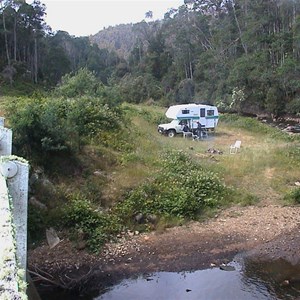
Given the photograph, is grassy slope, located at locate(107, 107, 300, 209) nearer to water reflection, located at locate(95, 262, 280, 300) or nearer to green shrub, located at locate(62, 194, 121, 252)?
green shrub, located at locate(62, 194, 121, 252)

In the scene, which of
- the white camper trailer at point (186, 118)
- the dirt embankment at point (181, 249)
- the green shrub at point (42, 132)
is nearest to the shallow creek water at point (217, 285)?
the dirt embankment at point (181, 249)

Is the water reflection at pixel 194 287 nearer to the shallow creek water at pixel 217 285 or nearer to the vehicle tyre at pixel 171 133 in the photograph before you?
the shallow creek water at pixel 217 285

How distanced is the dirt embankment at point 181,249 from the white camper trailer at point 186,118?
1191cm

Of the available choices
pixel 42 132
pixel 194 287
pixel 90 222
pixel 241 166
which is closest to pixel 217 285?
pixel 194 287

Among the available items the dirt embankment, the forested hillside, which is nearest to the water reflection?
the dirt embankment

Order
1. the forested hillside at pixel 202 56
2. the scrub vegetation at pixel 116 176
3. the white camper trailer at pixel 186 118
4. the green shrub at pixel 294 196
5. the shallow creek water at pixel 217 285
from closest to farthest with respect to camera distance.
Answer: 1. the shallow creek water at pixel 217 285
2. the scrub vegetation at pixel 116 176
3. the green shrub at pixel 294 196
4. the white camper trailer at pixel 186 118
5. the forested hillside at pixel 202 56

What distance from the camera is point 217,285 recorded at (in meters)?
10.4

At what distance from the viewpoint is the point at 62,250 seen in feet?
38.7

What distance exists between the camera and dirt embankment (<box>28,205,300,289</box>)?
1114 centimetres

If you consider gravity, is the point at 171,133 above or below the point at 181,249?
above

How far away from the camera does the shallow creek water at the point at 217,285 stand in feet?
32.8

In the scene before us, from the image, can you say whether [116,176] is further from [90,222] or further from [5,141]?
[5,141]

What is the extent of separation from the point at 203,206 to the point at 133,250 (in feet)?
11.5

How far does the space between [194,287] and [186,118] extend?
16708 millimetres
